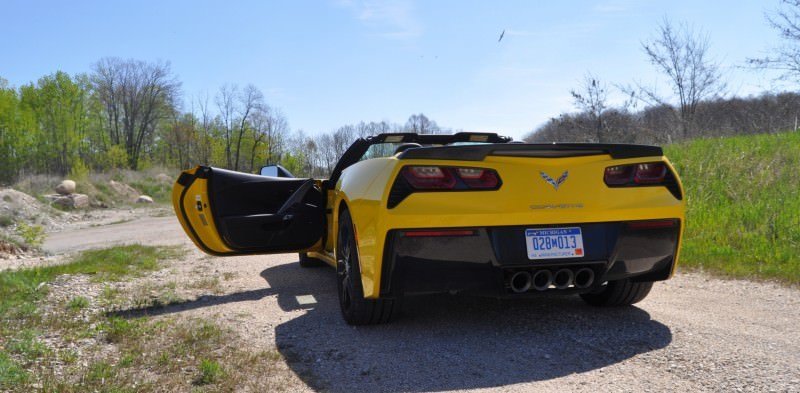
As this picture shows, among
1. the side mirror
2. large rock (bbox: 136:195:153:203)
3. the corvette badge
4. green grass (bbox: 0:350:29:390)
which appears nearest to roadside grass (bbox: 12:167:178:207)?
large rock (bbox: 136:195:153:203)

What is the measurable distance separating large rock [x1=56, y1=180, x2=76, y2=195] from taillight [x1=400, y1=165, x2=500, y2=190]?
95.7ft

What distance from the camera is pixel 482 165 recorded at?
10.9 feet

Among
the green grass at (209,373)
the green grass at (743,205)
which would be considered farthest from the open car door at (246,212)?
the green grass at (743,205)

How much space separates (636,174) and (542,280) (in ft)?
2.84

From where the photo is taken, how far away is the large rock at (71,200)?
2572cm

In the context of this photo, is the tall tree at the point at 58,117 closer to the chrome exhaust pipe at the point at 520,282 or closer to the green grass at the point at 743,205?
the green grass at the point at 743,205

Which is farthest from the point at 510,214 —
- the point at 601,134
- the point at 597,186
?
the point at 601,134

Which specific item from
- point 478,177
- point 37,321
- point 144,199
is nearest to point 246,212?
point 37,321

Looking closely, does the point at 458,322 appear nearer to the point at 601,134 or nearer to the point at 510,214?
the point at 510,214

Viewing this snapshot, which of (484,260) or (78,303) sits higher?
(484,260)

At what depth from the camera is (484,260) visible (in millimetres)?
3291

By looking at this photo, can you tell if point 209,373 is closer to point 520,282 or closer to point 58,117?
point 520,282

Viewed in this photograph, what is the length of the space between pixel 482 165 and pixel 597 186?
69cm

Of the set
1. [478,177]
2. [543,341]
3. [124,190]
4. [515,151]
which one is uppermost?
[124,190]
